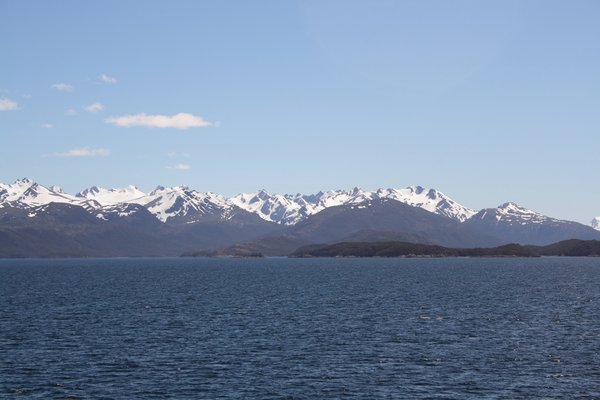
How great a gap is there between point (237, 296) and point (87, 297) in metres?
32.0

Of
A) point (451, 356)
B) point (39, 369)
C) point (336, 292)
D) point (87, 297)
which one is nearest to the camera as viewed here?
point (39, 369)

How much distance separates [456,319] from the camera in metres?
109

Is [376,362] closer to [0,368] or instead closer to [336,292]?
[0,368]

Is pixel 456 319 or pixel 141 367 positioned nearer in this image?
pixel 141 367

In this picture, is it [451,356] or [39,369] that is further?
[451,356]

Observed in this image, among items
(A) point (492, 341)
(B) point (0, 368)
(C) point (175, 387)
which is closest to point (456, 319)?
(A) point (492, 341)

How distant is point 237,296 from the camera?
158500 millimetres

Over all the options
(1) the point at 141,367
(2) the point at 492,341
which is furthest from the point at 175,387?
(2) the point at 492,341

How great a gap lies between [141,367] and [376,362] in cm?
2323

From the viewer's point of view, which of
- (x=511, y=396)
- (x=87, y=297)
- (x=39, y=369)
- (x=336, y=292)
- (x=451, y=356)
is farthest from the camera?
(x=336, y=292)

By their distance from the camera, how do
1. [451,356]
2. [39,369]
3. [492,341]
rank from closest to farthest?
1. [39,369]
2. [451,356]
3. [492,341]

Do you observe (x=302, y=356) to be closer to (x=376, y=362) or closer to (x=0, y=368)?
(x=376, y=362)

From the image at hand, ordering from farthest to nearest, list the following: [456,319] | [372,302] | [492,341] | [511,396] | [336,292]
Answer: [336,292] → [372,302] → [456,319] → [492,341] → [511,396]

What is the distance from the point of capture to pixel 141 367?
2808 inches
